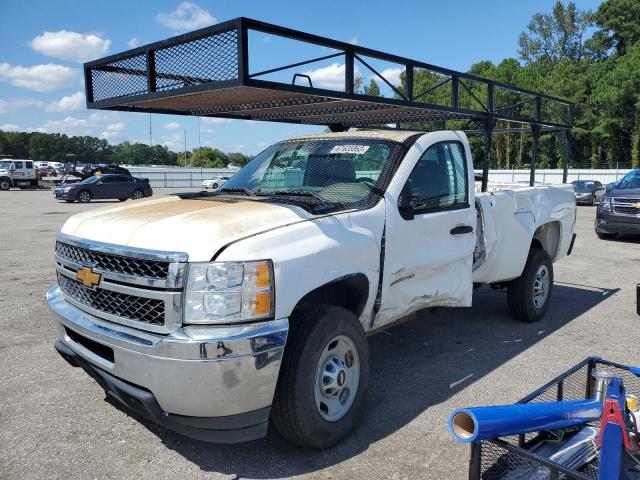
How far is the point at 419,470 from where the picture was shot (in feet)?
10.3

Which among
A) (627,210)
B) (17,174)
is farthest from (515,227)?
(17,174)

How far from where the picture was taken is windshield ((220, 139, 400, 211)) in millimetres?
3898

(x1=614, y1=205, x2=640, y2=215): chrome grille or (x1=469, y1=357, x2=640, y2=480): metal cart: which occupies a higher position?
(x1=614, y1=205, x2=640, y2=215): chrome grille

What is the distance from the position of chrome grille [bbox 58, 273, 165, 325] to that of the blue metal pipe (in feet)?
5.20

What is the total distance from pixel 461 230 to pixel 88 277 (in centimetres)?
287

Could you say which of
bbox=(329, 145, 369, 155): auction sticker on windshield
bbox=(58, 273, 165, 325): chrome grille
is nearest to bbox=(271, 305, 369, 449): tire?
bbox=(58, 273, 165, 325): chrome grille

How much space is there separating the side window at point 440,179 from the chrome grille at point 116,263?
204cm

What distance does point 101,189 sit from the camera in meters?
28.0

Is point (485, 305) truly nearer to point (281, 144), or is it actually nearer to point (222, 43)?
point (281, 144)

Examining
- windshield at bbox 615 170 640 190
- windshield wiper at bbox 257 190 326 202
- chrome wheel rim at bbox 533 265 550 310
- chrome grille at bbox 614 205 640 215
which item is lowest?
chrome wheel rim at bbox 533 265 550 310

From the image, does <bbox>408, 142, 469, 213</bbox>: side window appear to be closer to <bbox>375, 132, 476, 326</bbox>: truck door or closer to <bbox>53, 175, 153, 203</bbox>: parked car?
<bbox>375, 132, 476, 326</bbox>: truck door

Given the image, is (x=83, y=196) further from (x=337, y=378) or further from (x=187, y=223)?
(x=337, y=378)

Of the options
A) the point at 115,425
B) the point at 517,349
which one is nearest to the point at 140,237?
the point at 115,425

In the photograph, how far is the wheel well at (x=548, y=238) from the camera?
20.6ft
